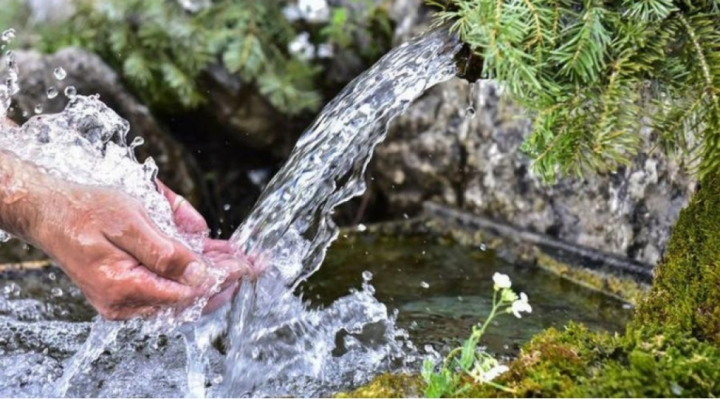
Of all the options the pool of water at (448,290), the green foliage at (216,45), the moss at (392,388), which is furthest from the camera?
the green foliage at (216,45)

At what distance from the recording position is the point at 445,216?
13.3 feet

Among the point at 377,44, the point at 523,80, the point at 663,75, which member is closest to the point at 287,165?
the point at 523,80

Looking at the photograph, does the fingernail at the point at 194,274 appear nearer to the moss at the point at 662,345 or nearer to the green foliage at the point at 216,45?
the moss at the point at 662,345

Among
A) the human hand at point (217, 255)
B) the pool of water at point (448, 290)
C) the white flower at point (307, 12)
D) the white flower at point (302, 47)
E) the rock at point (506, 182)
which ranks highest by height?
the white flower at point (307, 12)

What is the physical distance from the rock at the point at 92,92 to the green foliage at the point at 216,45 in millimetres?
142

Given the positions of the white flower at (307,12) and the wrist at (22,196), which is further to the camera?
the white flower at (307,12)

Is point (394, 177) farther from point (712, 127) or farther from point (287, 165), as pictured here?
point (712, 127)

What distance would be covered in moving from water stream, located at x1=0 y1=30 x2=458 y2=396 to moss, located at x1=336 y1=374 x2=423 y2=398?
0.29m

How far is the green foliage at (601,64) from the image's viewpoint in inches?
71.3

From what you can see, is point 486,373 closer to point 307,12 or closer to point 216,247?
point 216,247

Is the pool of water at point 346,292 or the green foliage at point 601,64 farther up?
the green foliage at point 601,64

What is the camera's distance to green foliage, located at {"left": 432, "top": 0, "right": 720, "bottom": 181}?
5.94 feet

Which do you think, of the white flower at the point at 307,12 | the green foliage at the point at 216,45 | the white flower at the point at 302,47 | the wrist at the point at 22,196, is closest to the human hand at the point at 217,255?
the wrist at the point at 22,196

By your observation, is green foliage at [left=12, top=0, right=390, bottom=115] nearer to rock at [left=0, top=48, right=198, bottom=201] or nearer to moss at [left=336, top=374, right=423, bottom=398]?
rock at [left=0, top=48, right=198, bottom=201]
